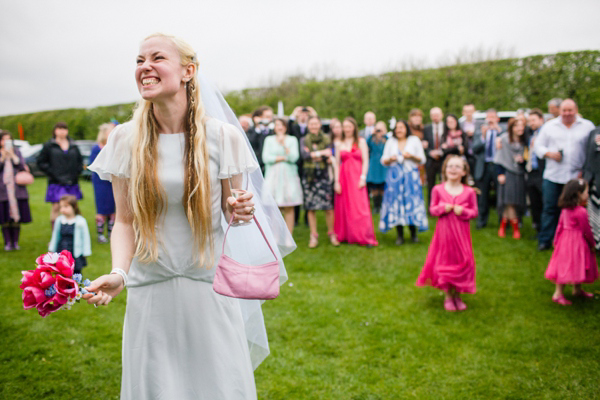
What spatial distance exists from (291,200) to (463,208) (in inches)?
149

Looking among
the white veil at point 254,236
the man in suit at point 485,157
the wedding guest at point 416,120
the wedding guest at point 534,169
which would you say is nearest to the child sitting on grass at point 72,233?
the white veil at point 254,236

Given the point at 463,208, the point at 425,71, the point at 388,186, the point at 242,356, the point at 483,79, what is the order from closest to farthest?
the point at 242,356, the point at 463,208, the point at 388,186, the point at 483,79, the point at 425,71

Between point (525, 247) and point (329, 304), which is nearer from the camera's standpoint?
point (329, 304)

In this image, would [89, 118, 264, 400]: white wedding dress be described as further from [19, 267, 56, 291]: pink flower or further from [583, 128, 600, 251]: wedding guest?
[583, 128, 600, 251]: wedding guest

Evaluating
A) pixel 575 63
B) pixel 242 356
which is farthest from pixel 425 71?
pixel 242 356

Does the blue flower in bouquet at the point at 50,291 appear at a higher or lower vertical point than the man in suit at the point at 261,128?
lower

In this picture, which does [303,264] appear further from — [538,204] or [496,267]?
[538,204]

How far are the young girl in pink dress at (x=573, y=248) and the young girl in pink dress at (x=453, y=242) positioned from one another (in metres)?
1.06

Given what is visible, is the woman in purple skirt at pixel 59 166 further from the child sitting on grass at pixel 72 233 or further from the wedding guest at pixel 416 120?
the wedding guest at pixel 416 120

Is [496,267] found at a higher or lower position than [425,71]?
lower

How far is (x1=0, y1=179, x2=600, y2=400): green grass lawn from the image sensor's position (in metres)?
4.07

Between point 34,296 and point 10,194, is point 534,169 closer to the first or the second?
point 34,296

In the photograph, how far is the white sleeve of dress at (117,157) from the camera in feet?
8.07

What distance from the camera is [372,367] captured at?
441cm
